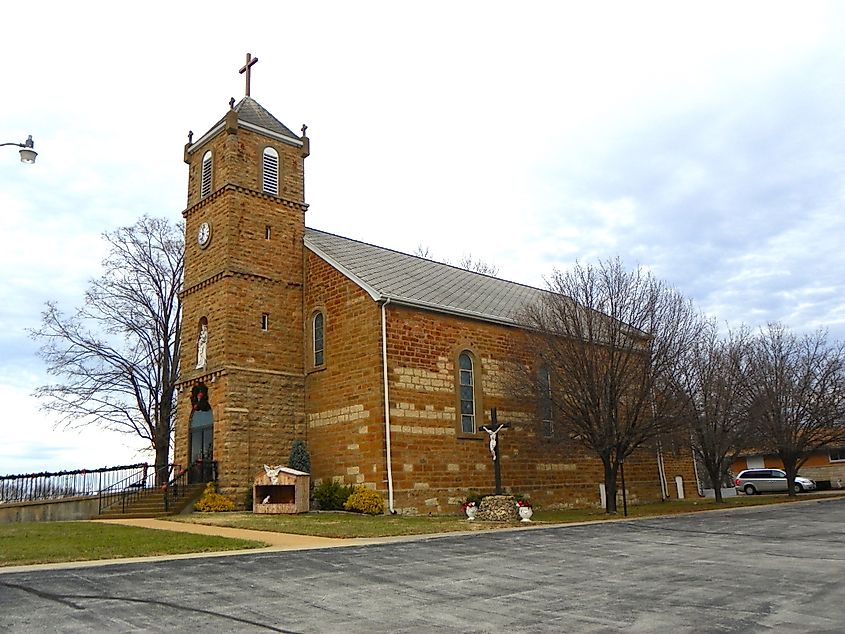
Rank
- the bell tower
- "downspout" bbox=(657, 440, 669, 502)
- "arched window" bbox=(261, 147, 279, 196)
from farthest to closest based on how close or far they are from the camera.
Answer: "downspout" bbox=(657, 440, 669, 502) < "arched window" bbox=(261, 147, 279, 196) < the bell tower

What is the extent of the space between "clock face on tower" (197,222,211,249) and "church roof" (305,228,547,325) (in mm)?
3575

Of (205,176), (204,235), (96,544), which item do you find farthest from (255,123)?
(96,544)

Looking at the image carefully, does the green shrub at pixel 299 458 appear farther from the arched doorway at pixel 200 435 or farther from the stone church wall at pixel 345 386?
the arched doorway at pixel 200 435

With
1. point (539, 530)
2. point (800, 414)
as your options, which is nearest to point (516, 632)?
point (539, 530)

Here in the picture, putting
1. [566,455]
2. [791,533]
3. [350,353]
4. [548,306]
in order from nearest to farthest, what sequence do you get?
[791,533], [350,353], [548,306], [566,455]

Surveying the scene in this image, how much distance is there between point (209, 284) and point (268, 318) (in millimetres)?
2560

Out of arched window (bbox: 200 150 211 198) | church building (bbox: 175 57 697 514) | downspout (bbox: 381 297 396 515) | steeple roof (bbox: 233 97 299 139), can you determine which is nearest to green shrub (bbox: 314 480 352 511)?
church building (bbox: 175 57 697 514)

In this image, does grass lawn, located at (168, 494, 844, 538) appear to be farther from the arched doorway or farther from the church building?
the arched doorway

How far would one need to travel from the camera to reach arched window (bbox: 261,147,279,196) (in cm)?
2706

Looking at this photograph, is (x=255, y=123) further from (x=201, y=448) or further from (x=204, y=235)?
(x=201, y=448)

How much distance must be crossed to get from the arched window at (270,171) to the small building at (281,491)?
10.4 m

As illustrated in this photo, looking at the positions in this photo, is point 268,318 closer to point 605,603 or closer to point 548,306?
point 548,306

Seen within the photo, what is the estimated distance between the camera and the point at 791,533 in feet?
52.3

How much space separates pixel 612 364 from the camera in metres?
23.1
